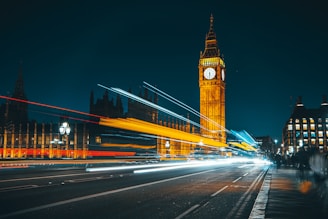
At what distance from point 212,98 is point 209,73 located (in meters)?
9.65

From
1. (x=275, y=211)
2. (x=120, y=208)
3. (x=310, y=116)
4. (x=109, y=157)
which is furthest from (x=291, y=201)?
(x=310, y=116)

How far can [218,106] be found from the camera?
381ft

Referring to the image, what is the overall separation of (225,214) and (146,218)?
93.8 inches

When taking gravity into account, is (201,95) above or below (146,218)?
above

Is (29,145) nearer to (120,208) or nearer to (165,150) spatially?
(165,150)

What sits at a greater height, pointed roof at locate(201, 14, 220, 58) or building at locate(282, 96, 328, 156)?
pointed roof at locate(201, 14, 220, 58)

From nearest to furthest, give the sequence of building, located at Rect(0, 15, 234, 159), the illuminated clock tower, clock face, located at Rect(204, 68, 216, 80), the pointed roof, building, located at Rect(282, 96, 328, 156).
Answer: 1. building, located at Rect(0, 15, 234, 159)
2. the illuminated clock tower
3. clock face, located at Rect(204, 68, 216, 80)
4. the pointed roof
5. building, located at Rect(282, 96, 328, 156)

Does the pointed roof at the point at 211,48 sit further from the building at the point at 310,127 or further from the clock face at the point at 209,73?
the building at the point at 310,127

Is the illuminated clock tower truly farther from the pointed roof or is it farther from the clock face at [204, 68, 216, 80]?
the pointed roof

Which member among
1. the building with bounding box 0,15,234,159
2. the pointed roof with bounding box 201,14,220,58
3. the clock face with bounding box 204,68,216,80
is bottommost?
the building with bounding box 0,15,234,159

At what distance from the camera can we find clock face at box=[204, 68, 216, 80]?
122 m

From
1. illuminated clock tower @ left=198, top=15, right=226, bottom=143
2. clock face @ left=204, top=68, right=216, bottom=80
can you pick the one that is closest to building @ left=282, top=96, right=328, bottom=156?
illuminated clock tower @ left=198, top=15, right=226, bottom=143

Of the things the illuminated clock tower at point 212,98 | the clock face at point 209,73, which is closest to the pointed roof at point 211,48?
the illuminated clock tower at point 212,98

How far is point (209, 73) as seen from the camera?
123 metres
